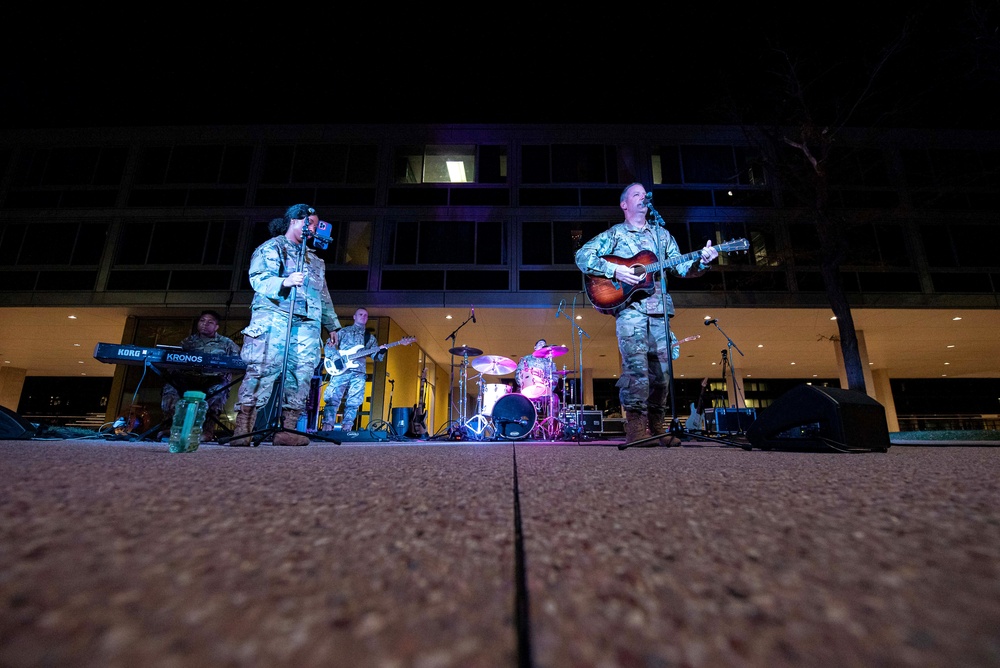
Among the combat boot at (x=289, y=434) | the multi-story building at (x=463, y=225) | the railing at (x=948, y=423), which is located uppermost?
the multi-story building at (x=463, y=225)

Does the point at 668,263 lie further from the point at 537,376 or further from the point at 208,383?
the point at 208,383

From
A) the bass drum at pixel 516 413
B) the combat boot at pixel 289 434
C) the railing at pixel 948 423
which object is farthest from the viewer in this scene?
the railing at pixel 948 423

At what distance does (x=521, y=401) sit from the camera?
5773 mm

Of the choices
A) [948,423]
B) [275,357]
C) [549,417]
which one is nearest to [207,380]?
[275,357]

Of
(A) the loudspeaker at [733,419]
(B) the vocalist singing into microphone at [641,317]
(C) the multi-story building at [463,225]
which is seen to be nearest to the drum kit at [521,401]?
(C) the multi-story building at [463,225]

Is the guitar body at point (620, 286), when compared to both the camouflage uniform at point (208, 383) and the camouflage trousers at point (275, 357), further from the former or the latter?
the camouflage uniform at point (208, 383)

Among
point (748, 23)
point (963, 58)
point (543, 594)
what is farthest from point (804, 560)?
point (963, 58)

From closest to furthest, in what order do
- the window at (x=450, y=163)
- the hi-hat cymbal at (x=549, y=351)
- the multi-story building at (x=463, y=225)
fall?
the hi-hat cymbal at (x=549, y=351) → the multi-story building at (x=463, y=225) → the window at (x=450, y=163)

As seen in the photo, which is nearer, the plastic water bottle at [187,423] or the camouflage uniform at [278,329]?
the plastic water bottle at [187,423]

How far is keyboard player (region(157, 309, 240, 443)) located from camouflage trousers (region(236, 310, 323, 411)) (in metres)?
1.01

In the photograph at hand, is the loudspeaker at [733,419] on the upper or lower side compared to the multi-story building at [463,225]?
lower

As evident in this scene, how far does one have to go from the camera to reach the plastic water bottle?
190 centimetres

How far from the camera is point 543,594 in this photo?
10.4 inches

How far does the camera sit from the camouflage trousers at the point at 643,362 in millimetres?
2969
